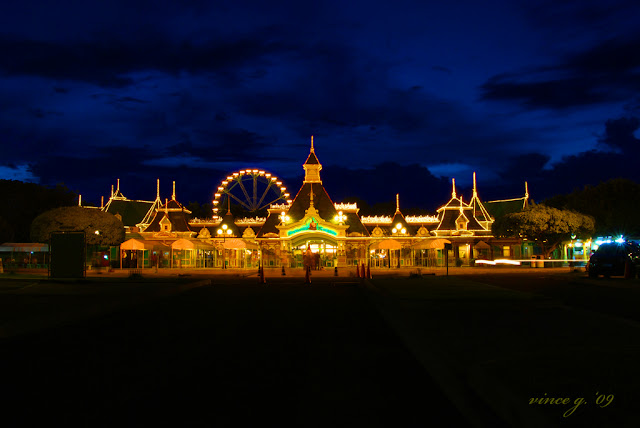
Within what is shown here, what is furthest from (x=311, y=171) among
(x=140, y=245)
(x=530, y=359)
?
(x=530, y=359)

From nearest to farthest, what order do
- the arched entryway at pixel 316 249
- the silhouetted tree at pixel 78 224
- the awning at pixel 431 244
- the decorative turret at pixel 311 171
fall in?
the awning at pixel 431 244 → the arched entryway at pixel 316 249 → the silhouetted tree at pixel 78 224 → the decorative turret at pixel 311 171

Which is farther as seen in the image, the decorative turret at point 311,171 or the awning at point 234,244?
the decorative turret at point 311,171

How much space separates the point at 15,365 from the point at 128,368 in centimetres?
219

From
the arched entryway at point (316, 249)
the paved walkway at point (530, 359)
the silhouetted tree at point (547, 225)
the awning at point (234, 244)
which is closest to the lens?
the paved walkway at point (530, 359)

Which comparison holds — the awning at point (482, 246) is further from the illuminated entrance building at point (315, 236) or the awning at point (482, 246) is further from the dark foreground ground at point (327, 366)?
the dark foreground ground at point (327, 366)

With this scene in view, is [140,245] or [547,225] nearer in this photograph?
[140,245]

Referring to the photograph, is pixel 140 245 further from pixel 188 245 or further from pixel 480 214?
pixel 480 214

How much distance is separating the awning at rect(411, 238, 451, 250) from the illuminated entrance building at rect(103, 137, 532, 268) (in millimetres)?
103

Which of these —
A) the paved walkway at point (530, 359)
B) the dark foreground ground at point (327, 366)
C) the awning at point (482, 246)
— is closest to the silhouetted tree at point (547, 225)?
the awning at point (482, 246)

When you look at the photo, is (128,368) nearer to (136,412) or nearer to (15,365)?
(15,365)

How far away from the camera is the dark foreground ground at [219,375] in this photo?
7195 millimetres

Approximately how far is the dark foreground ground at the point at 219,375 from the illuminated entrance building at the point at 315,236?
4163 cm

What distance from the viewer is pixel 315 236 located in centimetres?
5666

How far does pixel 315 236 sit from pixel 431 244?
430 inches
